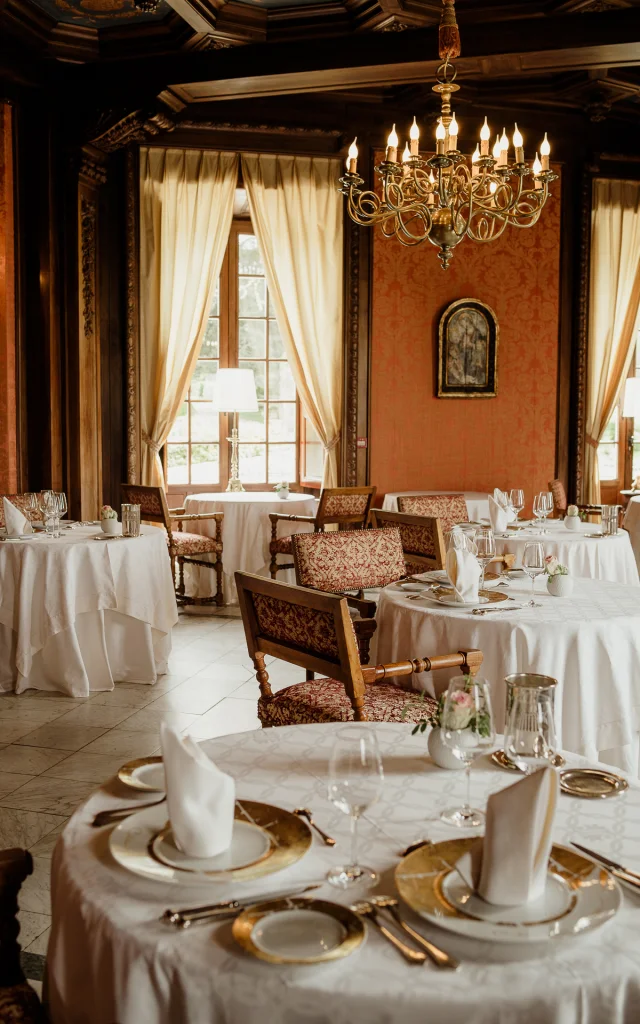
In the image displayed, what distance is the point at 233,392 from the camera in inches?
295

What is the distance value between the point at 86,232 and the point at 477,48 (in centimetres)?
307

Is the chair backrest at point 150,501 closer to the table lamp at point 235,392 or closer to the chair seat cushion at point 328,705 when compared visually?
the table lamp at point 235,392

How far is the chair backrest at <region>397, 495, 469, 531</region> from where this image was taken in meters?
5.52

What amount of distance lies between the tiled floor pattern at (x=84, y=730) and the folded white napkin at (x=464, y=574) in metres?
1.49

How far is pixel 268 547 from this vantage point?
22.9 feet

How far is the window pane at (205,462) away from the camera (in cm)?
828

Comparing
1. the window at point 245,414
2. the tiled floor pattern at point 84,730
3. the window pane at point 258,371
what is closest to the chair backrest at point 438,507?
the tiled floor pattern at point 84,730

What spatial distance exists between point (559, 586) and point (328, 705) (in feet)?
3.40

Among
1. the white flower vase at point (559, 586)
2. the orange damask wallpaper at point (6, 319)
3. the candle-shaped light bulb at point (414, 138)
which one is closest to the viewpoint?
the white flower vase at point (559, 586)

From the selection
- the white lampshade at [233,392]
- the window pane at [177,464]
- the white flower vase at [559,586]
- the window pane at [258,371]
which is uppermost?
the window pane at [258,371]

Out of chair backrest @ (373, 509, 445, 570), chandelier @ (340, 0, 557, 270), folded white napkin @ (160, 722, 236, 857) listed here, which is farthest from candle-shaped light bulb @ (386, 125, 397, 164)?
folded white napkin @ (160, 722, 236, 857)

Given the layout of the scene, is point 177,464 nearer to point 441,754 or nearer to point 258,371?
point 258,371

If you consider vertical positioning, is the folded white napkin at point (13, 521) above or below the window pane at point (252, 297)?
below

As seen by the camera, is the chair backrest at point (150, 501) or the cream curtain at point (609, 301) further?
the cream curtain at point (609, 301)
